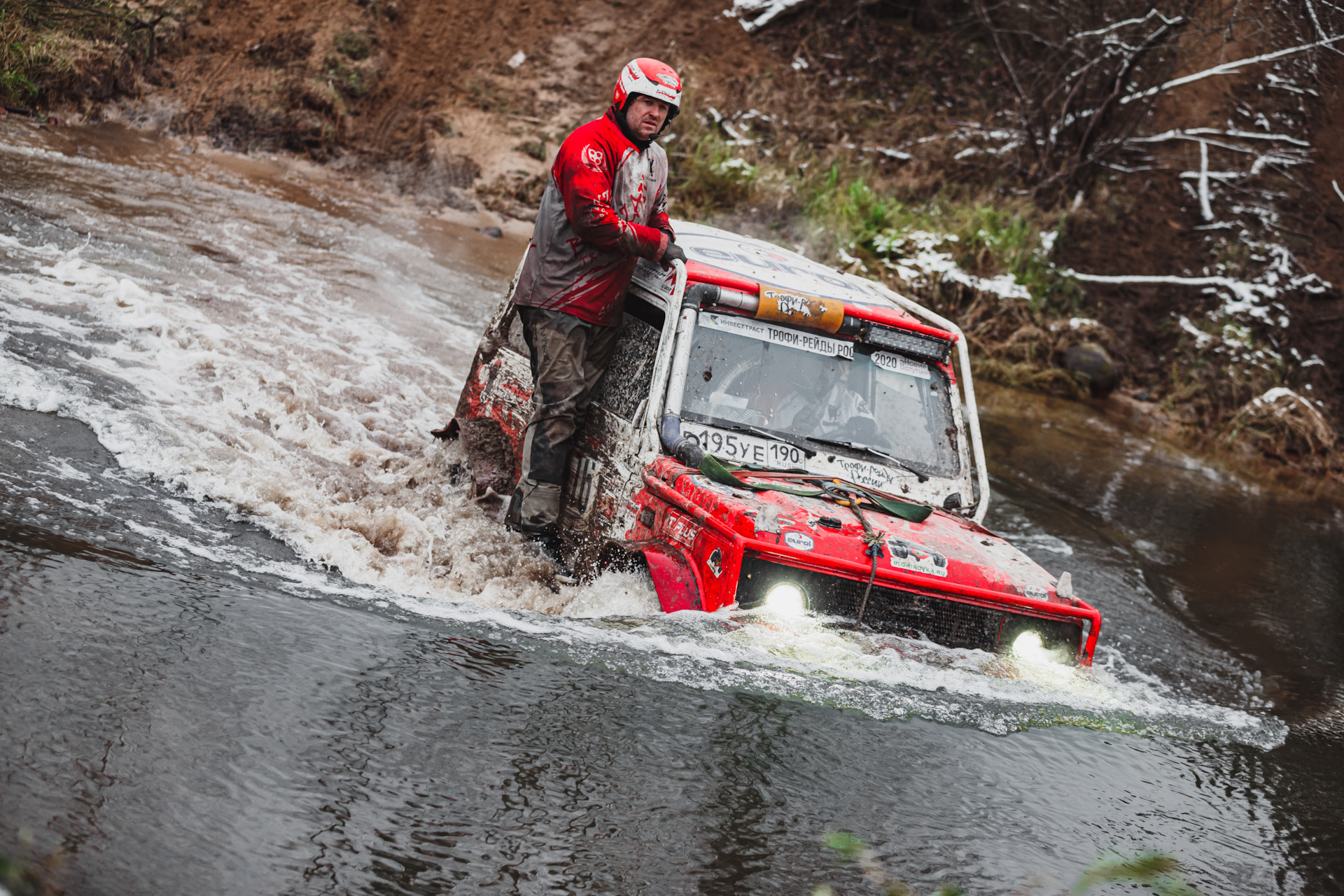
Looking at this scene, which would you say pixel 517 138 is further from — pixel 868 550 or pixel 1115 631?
pixel 868 550

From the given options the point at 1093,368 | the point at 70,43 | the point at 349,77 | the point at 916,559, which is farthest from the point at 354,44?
the point at 916,559

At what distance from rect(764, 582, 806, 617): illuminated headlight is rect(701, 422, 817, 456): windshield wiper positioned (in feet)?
3.51

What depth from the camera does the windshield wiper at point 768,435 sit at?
16.6 ft

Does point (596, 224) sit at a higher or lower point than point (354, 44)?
lower

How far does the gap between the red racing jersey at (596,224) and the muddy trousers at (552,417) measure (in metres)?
0.11

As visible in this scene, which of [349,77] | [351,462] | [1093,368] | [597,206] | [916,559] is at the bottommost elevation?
[351,462]

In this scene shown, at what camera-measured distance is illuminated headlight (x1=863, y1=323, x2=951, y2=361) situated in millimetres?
5438

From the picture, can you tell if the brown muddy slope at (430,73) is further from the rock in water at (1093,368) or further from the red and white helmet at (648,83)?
the red and white helmet at (648,83)

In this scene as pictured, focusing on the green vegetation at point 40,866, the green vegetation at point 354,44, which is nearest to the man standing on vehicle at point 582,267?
the green vegetation at point 40,866

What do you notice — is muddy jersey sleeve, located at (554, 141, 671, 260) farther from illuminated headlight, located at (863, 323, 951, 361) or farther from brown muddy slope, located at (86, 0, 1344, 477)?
brown muddy slope, located at (86, 0, 1344, 477)

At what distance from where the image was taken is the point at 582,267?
5371mm

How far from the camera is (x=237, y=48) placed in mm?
17219

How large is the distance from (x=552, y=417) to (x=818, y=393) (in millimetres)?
1257

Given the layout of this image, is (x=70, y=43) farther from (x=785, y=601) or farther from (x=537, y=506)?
(x=785, y=601)
